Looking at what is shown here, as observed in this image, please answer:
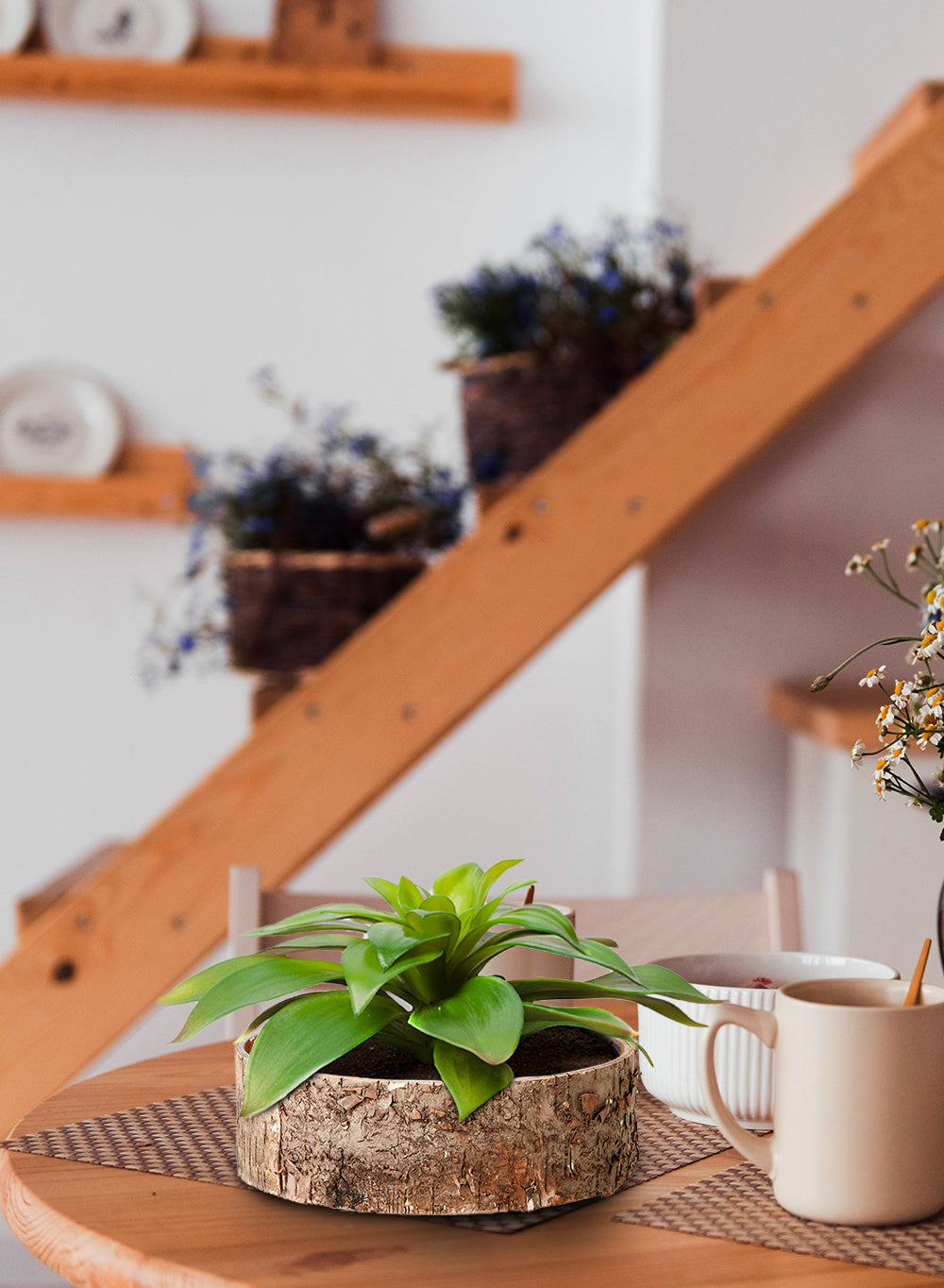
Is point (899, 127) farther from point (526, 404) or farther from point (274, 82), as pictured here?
point (274, 82)

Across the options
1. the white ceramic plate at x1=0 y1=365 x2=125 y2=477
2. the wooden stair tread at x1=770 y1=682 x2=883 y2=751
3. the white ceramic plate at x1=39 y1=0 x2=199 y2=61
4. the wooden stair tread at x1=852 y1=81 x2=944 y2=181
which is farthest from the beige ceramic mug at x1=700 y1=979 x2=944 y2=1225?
the white ceramic plate at x1=39 y1=0 x2=199 y2=61

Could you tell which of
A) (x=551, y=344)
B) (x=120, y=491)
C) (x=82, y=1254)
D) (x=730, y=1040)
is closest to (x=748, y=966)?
(x=730, y=1040)

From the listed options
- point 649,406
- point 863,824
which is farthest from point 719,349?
point 863,824

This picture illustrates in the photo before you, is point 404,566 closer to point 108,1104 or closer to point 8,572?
point 8,572

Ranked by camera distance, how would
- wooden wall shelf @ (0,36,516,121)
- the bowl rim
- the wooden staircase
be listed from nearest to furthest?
the bowl rim → the wooden staircase → wooden wall shelf @ (0,36,516,121)

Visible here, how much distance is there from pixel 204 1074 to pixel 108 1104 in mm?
88

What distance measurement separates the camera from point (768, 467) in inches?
85.1

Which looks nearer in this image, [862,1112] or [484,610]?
[862,1112]

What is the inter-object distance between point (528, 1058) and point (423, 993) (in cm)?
7

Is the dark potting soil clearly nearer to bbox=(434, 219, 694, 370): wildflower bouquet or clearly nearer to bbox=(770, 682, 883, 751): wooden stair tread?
bbox=(770, 682, 883, 751): wooden stair tread

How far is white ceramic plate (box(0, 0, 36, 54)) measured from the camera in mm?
2480

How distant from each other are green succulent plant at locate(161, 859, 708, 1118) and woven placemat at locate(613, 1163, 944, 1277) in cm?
8

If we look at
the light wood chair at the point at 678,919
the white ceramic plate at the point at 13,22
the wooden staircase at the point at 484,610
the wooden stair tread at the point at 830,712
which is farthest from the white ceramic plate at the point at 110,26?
the light wood chair at the point at 678,919

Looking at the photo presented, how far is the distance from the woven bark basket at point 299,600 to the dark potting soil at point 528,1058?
49.2 inches
